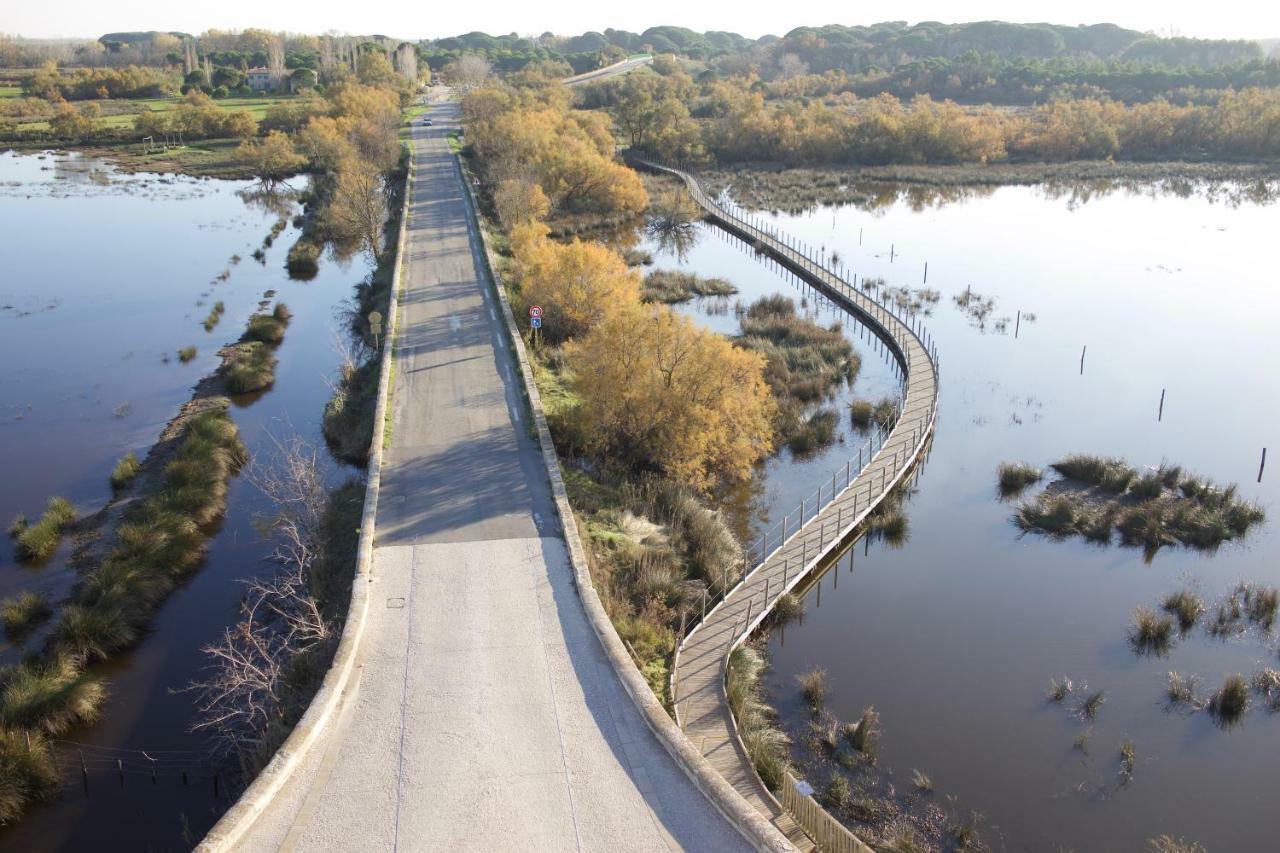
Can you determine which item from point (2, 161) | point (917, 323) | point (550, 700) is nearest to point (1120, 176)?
point (917, 323)

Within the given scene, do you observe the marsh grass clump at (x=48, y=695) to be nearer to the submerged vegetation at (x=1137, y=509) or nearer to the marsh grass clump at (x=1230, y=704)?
the marsh grass clump at (x=1230, y=704)

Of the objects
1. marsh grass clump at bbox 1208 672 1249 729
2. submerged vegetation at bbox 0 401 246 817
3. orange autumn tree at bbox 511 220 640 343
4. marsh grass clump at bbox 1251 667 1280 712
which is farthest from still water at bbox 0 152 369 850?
marsh grass clump at bbox 1251 667 1280 712

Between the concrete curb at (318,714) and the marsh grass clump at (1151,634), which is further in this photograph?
the marsh grass clump at (1151,634)

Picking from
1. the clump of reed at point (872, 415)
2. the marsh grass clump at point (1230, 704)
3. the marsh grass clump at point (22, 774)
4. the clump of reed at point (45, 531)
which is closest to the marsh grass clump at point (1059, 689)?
the marsh grass clump at point (1230, 704)

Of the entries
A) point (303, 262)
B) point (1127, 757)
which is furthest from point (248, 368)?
point (1127, 757)

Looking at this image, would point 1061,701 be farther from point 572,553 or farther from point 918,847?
point 572,553
